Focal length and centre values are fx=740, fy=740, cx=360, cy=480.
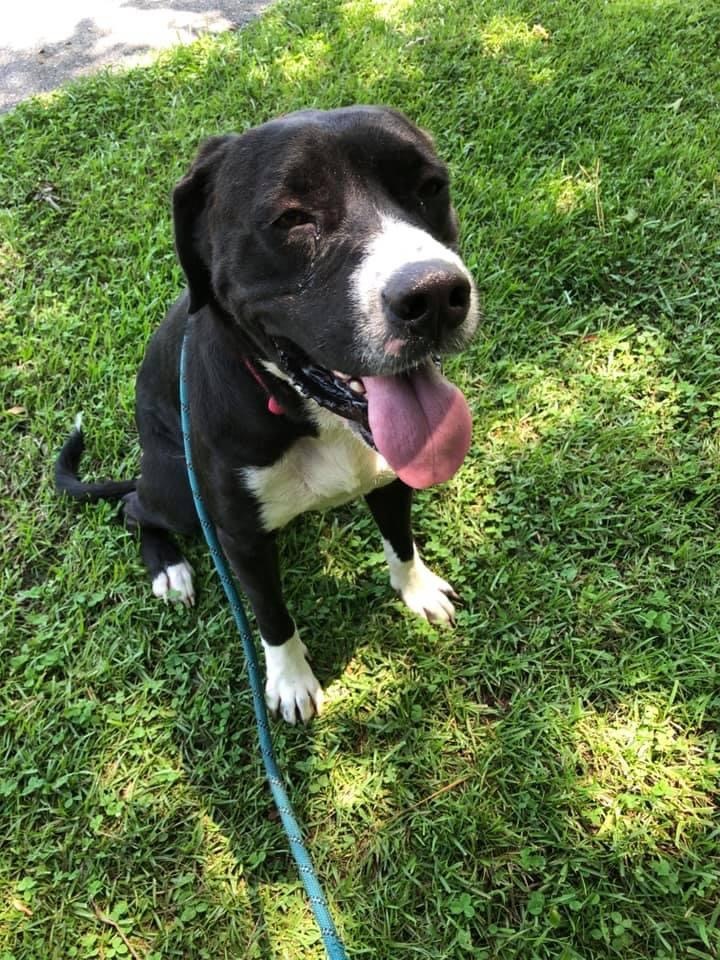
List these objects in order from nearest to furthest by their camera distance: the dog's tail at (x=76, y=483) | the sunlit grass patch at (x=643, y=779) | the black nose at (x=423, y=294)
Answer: the black nose at (x=423, y=294), the sunlit grass patch at (x=643, y=779), the dog's tail at (x=76, y=483)

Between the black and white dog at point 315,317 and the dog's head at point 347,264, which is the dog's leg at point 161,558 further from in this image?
the dog's head at point 347,264

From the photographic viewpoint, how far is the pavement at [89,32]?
18.9 feet

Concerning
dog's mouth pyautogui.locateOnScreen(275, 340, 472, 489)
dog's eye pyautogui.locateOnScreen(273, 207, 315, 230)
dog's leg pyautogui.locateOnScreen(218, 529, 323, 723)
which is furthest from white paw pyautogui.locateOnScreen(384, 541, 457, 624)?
dog's eye pyautogui.locateOnScreen(273, 207, 315, 230)

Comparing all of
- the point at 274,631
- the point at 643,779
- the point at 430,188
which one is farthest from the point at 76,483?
the point at 643,779

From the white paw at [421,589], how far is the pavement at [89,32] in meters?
4.80

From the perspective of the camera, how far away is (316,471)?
2316mm

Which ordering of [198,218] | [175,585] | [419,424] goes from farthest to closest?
[175,585] → [198,218] → [419,424]

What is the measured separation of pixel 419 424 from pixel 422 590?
1.16m

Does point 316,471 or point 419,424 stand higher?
point 419,424

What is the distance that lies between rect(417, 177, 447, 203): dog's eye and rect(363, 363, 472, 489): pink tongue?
0.50m

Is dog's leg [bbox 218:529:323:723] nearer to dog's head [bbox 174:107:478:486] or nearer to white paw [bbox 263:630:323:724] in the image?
white paw [bbox 263:630:323:724]

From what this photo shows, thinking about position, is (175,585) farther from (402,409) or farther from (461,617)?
(402,409)

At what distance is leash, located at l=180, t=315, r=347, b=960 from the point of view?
1.95m

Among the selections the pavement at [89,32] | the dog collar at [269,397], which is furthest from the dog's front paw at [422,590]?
the pavement at [89,32]
